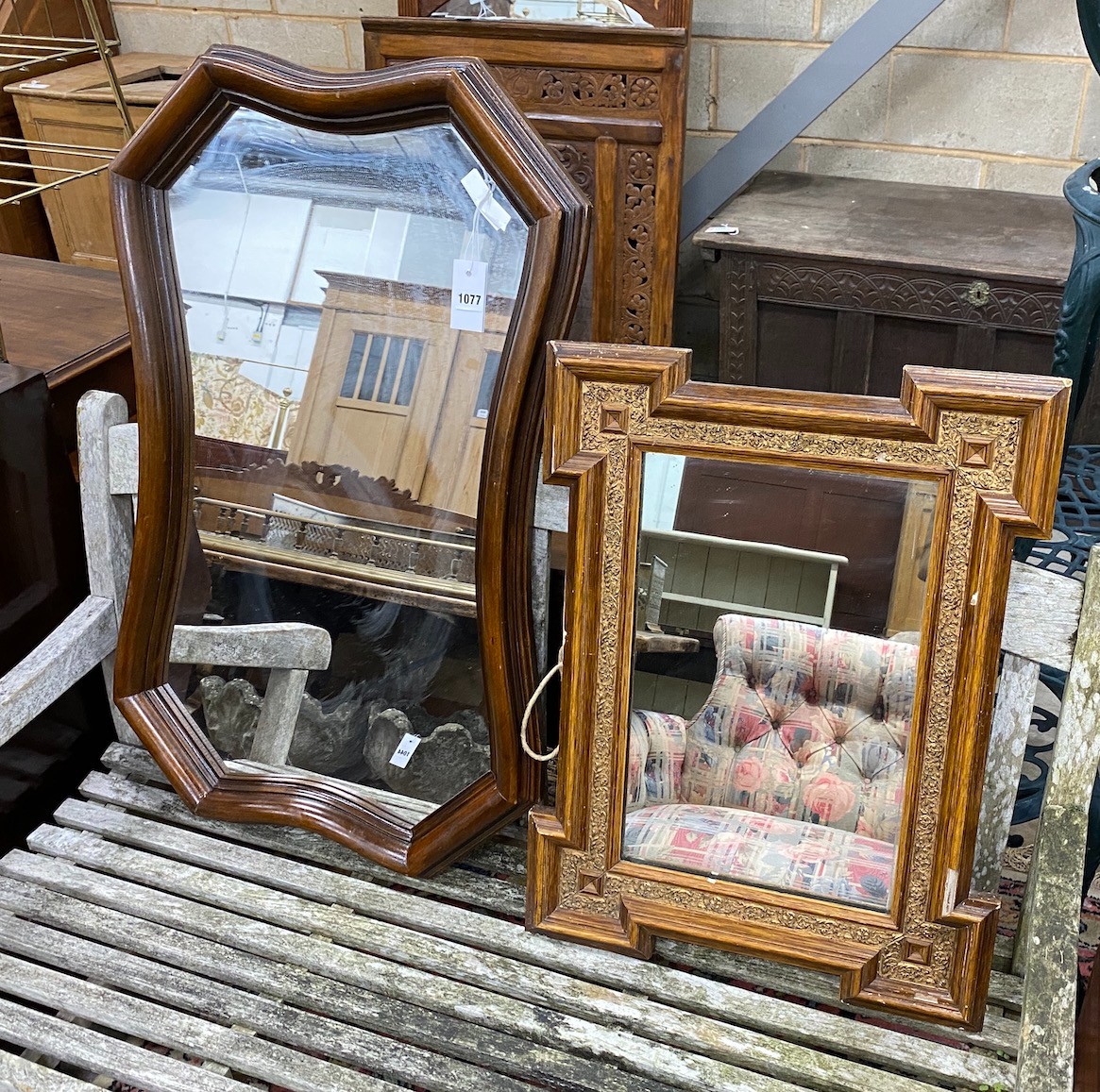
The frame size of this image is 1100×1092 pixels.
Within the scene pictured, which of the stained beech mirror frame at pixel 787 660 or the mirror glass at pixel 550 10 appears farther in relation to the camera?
the mirror glass at pixel 550 10

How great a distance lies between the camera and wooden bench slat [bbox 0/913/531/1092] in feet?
3.40

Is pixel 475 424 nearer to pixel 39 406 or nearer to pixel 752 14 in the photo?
pixel 39 406

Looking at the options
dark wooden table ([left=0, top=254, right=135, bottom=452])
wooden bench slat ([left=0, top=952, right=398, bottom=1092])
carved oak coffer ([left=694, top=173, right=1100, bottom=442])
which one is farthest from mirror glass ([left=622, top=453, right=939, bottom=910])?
carved oak coffer ([left=694, top=173, right=1100, bottom=442])

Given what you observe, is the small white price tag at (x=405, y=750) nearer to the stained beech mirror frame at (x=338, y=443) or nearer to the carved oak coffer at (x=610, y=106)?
the stained beech mirror frame at (x=338, y=443)

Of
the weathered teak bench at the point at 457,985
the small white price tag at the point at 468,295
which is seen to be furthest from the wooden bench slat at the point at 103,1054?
the small white price tag at the point at 468,295

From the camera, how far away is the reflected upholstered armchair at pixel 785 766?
103 centimetres

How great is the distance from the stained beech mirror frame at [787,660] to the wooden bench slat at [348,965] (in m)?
0.10

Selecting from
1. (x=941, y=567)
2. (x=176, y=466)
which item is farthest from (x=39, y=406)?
(x=941, y=567)

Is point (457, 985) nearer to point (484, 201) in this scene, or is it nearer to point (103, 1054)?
point (103, 1054)

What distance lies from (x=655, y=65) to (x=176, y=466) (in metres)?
1.65

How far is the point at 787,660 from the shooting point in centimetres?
106

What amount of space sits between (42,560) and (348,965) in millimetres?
684

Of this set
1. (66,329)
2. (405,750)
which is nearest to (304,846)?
(405,750)

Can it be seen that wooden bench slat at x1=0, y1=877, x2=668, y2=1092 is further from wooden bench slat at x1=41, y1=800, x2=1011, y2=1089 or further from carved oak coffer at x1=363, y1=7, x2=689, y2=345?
carved oak coffer at x1=363, y1=7, x2=689, y2=345
